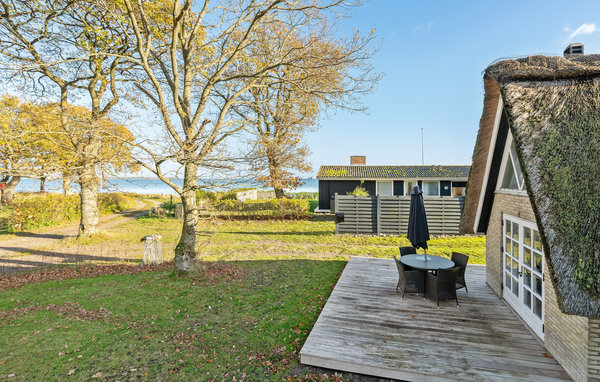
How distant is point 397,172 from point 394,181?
936 millimetres

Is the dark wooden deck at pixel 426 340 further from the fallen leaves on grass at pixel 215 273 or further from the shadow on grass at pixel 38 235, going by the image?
the shadow on grass at pixel 38 235

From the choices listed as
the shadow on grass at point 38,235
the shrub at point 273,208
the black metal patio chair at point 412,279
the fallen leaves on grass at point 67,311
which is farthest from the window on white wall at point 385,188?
the shadow on grass at point 38,235

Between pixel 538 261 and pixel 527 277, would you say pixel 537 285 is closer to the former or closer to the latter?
pixel 527 277

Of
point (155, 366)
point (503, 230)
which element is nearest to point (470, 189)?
point (503, 230)

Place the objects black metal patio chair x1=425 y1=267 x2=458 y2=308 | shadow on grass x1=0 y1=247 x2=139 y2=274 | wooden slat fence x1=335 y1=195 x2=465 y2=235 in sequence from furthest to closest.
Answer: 1. wooden slat fence x1=335 y1=195 x2=465 y2=235
2. shadow on grass x1=0 y1=247 x2=139 y2=274
3. black metal patio chair x1=425 y1=267 x2=458 y2=308

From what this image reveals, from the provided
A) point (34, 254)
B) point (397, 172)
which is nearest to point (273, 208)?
point (397, 172)

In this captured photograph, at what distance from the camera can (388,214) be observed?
14.4 meters

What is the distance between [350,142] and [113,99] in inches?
881

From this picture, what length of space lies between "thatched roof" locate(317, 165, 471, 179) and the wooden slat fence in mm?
8594

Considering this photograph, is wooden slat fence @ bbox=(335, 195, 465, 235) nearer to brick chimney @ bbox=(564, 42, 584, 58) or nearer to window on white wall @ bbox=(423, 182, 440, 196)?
brick chimney @ bbox=(564, 42, 584, 58)

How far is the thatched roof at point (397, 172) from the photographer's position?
73.8 ft

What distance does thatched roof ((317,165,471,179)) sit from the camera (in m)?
22.5

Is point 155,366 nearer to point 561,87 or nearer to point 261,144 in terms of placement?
point 261,144

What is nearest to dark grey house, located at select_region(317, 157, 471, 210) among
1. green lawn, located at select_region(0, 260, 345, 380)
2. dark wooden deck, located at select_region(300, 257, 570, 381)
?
green lawn, located at select_region(0, 260, 345, 380)
